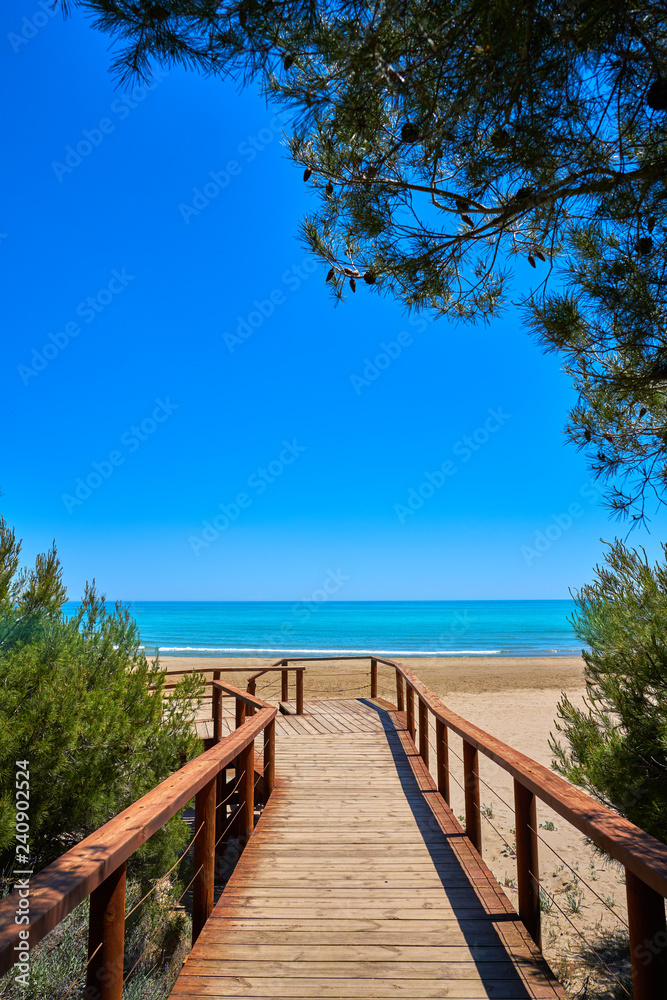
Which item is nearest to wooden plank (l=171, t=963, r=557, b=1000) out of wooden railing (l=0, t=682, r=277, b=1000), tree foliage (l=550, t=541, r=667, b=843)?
wooden railing (l=0, t=682, r=277, b=1000)

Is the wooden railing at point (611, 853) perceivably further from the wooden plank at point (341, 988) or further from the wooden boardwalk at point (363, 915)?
the wooden plank at point (341, 988)

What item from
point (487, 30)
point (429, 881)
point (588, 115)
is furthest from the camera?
point (429, 881)

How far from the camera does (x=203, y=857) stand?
2.73 meters

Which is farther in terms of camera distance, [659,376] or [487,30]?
[659,376]

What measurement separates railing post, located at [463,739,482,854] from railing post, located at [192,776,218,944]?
1604 mm

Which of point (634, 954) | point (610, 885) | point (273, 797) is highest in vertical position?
point (634, 954)

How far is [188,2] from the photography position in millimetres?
2633

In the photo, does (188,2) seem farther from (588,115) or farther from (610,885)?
(610,885)

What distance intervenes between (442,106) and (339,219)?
102cm

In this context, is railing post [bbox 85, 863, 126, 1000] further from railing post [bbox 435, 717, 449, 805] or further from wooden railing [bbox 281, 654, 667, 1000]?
railing post [bbox 435, 717, 449, 805]

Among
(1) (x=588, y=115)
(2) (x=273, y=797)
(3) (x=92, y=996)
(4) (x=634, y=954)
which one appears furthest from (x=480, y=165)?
(2) (x=273, y=797)

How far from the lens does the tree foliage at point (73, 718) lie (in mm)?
4176

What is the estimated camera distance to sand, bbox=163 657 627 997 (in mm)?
4449

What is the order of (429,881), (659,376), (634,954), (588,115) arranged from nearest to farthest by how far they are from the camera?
(634,954)
(588,115)
(659,376)
(429,881)
